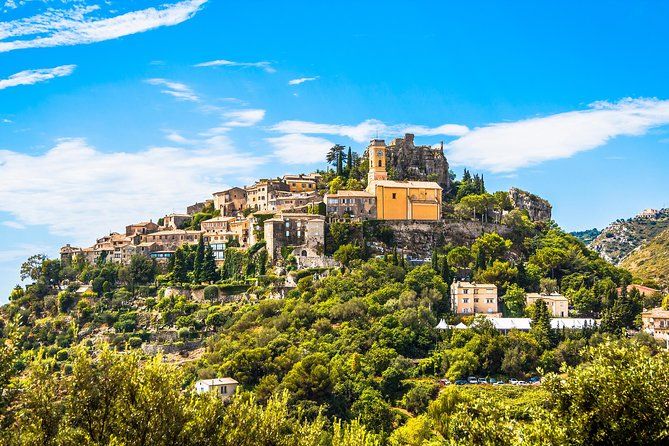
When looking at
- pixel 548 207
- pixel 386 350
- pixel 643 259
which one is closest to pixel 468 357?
pixel 386 350

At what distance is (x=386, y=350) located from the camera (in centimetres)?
5912

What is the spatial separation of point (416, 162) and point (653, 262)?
48.1m

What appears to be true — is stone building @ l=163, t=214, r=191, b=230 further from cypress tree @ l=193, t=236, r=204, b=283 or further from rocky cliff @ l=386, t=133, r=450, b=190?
rocky cliff @ l=386, t=133, r=450, b=190

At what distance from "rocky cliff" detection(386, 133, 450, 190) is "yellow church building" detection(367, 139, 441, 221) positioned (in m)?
7.48

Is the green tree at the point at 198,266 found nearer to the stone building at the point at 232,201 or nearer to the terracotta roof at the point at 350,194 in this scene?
the stone building at the point at 232,201

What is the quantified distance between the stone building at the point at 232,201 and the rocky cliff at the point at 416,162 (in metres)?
19.3

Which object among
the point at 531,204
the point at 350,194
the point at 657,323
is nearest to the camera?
the point at 657,323

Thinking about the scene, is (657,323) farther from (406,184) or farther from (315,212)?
(315,212)

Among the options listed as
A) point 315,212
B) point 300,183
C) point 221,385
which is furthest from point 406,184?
point 221,385

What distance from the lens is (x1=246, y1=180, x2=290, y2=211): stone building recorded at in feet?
302

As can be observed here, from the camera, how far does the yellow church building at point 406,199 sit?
8081 centimetres

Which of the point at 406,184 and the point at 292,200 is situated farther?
the point at 292,200

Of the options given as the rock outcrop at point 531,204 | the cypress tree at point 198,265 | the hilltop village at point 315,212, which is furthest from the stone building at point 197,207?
the rock outcrop at point 531,204

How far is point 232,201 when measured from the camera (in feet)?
314
